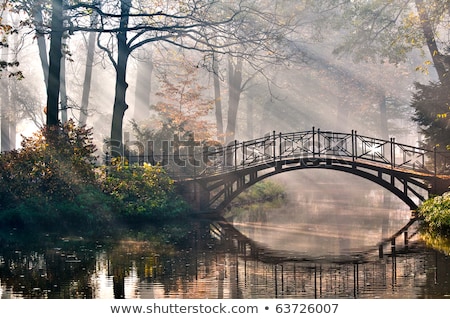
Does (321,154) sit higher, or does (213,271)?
(321,154)

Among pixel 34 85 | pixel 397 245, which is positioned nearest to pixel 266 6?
pixel 397 245

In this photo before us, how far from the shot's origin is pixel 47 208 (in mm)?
21391

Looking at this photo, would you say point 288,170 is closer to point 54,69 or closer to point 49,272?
point 54,69

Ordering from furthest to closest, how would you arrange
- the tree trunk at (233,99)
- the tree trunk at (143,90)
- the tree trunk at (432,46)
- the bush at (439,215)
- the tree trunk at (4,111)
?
the tree trunk at (4,111) < the tree trunk at (143,90) < the tree trunk at (233,99) < the tree trunk at (432,46) < the bush at (439,215)

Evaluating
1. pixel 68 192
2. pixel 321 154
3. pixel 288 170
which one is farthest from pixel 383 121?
pixel 68 192

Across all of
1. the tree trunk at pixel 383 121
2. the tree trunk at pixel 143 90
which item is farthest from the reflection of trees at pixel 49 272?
the tree trunk at pixel 383 121

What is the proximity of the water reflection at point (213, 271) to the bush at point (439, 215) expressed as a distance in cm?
139

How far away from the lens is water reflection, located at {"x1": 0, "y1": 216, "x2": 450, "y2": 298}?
38.5 feet

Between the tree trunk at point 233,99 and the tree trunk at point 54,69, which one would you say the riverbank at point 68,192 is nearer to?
the tree trunk at point 54,69

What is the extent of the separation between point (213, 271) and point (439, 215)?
8.76 meters

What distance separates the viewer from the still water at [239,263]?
1188 centimetres

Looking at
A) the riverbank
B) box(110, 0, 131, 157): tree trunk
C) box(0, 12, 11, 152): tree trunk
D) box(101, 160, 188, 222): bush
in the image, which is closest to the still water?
box(101, 160, 188, 222): bush

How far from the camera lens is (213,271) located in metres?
13.9

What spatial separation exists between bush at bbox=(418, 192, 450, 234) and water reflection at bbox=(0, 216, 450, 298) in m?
1.39
